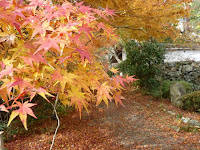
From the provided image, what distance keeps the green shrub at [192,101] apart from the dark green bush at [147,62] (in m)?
1.30

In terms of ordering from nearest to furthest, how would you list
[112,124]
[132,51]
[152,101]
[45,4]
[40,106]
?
[45,4] → [112,124] → [40,106] → [152,101] → [132,51]

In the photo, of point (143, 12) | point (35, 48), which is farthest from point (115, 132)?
point (35, 48)

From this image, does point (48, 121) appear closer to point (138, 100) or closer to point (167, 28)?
point (138, 100)

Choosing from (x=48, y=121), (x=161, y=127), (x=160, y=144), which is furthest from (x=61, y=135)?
(x=161, y=127)

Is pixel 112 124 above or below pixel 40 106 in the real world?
below

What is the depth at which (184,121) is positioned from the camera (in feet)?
14.7

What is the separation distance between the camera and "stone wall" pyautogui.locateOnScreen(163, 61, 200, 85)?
879 centimetres

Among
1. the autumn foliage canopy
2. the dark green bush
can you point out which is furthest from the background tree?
the dark green bush

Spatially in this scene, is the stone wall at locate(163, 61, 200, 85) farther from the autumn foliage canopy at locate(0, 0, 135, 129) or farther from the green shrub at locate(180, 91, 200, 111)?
the autumn foliage canopy at locate(0, 0, 135, 129)

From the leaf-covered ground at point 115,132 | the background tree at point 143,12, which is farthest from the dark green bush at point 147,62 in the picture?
the background tree at point 143,12

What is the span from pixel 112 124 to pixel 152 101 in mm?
2505

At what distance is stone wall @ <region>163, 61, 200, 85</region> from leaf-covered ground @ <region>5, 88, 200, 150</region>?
354 centimetres

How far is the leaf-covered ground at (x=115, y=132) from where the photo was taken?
341 cm

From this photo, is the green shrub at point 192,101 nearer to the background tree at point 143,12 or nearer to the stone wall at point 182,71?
the background tree at point 143,12
